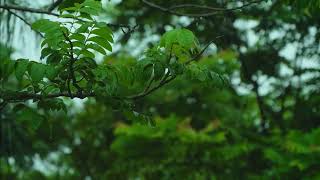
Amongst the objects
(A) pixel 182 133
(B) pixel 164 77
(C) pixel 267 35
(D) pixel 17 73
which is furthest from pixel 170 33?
(A) pixel 182 133

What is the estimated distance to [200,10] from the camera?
3541mm

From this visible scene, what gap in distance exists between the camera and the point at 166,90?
7086mm

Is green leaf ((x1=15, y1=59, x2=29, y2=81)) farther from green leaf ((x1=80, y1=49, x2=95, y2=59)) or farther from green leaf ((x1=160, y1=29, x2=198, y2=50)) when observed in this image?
green leaf ((x1=160, y1=29, x2=198, y2=50))

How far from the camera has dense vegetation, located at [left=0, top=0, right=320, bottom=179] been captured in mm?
2139

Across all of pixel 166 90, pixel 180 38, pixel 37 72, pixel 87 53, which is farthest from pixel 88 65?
pixel 166 90

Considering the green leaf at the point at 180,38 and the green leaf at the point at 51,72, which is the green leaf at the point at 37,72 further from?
the green leaf at the point at 180,38

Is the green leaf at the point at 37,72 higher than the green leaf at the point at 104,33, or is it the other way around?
the green leaf at the point at 104,33

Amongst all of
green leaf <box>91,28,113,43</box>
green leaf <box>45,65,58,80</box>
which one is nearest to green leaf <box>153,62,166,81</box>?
green leaf <box>91,28,113,43</box>

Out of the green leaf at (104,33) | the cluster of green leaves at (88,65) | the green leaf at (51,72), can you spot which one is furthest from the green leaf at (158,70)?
the green leaf at (51,72)

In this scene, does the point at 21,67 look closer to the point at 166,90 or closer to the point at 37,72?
the point at 37,72

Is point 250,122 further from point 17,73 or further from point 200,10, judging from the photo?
point 17,73

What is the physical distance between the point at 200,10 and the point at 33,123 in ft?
4.73

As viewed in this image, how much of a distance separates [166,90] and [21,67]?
505 cm

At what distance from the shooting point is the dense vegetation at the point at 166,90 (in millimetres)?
2139
